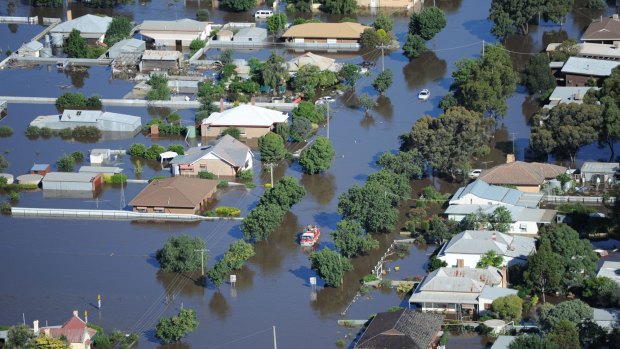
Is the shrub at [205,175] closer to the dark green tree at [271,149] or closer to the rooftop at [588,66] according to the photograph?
the dark green tree at [271,149]

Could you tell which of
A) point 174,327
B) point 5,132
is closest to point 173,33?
point 5,132

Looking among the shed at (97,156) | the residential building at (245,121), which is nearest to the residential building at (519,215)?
the residential building at (245,121)

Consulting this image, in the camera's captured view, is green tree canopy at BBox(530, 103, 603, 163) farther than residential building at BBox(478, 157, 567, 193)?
Yes

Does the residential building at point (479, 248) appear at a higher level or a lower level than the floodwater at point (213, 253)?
higher

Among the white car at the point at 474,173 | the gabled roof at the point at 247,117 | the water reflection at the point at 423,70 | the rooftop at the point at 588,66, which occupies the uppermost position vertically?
the rooftop at the point at 588,66

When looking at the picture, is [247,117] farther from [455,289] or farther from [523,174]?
[455,289]

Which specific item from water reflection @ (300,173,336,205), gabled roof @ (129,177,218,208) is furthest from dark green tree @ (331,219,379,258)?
gabled roof @ (129,177,218,208)

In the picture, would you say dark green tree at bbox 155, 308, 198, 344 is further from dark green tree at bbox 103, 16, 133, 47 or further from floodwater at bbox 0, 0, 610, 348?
dark green tree at bbox 103, 16, 133, 47
